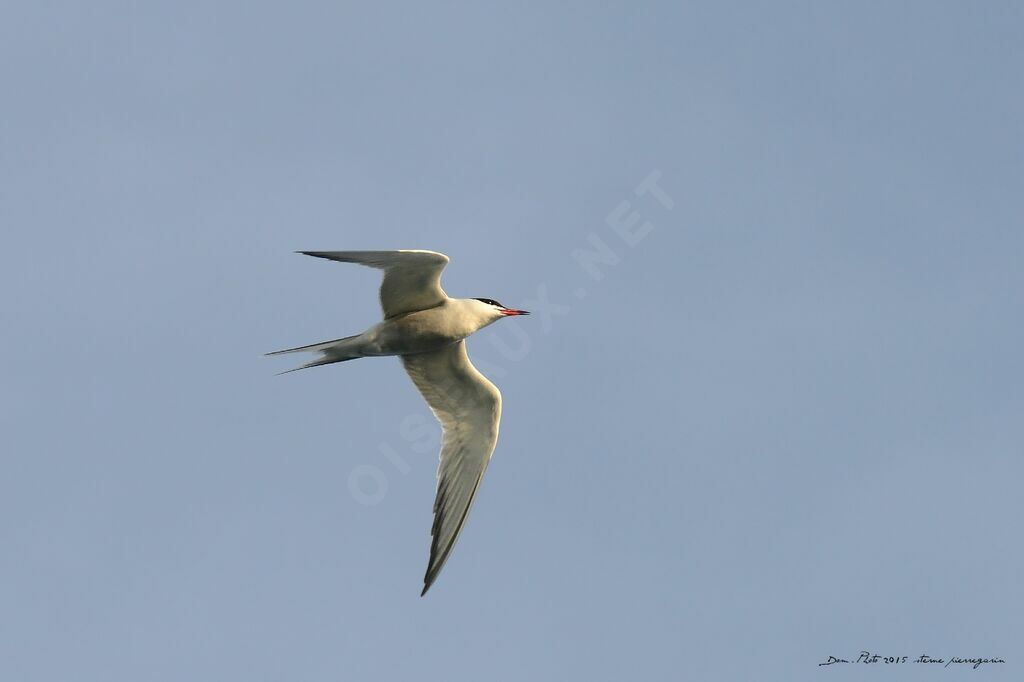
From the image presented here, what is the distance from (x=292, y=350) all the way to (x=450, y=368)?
1859 millimetres

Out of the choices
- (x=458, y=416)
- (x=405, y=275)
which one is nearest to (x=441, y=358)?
(x=458, y=416)

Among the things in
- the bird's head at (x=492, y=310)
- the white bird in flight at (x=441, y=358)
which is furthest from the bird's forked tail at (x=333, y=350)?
the bird's head at (x=492, y=310)

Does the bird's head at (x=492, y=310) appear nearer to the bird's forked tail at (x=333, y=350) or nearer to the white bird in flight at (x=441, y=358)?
the white bird in flight at (x=441, y=358)

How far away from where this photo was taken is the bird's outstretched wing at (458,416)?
36.3 ft

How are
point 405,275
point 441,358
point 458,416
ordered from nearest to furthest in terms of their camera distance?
1. point 405,275
2. point 441,358
3. point 458,416

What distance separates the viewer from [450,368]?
11227 mm

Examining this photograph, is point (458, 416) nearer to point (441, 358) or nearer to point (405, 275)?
point (441, 358)

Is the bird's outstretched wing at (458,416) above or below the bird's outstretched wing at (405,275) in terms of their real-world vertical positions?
below

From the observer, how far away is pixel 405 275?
10.2 m

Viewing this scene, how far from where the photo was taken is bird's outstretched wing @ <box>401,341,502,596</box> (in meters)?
11.1

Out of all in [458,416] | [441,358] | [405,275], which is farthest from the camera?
[458,416]

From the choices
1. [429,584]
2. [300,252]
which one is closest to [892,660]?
[429,584]

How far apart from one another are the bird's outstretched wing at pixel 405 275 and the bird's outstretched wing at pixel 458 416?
722 mm

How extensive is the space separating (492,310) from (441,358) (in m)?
0.77
